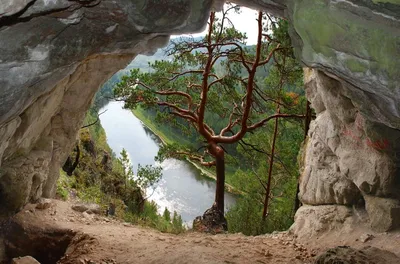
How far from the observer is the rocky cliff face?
362 cm

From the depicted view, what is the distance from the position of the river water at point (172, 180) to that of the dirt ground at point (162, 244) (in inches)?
341

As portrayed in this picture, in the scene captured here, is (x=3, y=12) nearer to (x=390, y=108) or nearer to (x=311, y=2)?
(x=311, y=2)

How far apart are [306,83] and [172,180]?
75.2 ft

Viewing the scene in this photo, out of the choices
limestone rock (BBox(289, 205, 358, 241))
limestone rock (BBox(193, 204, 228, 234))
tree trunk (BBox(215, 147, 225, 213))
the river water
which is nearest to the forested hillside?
tree trunk (BBox(215, 147, 225, 213))

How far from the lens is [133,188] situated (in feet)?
50.3

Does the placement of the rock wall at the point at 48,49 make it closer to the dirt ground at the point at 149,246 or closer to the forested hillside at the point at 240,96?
the dirt ground at the point at 149,246

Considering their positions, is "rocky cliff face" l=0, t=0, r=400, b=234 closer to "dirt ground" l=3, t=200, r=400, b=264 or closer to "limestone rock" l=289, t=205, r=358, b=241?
"limestone rock" l=289, t=205, r=358, b=241

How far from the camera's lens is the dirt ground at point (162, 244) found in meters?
5.66

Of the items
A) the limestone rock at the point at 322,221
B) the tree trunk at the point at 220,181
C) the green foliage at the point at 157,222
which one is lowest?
the green foliage at the point at 157,222

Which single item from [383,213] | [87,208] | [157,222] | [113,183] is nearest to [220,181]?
[157,222]

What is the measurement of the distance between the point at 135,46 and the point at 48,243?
3892mm

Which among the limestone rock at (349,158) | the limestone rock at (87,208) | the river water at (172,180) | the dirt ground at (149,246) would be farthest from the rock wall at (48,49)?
the river water at (172,180)

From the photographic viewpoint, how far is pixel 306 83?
7.17 m

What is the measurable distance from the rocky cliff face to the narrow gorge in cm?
1
